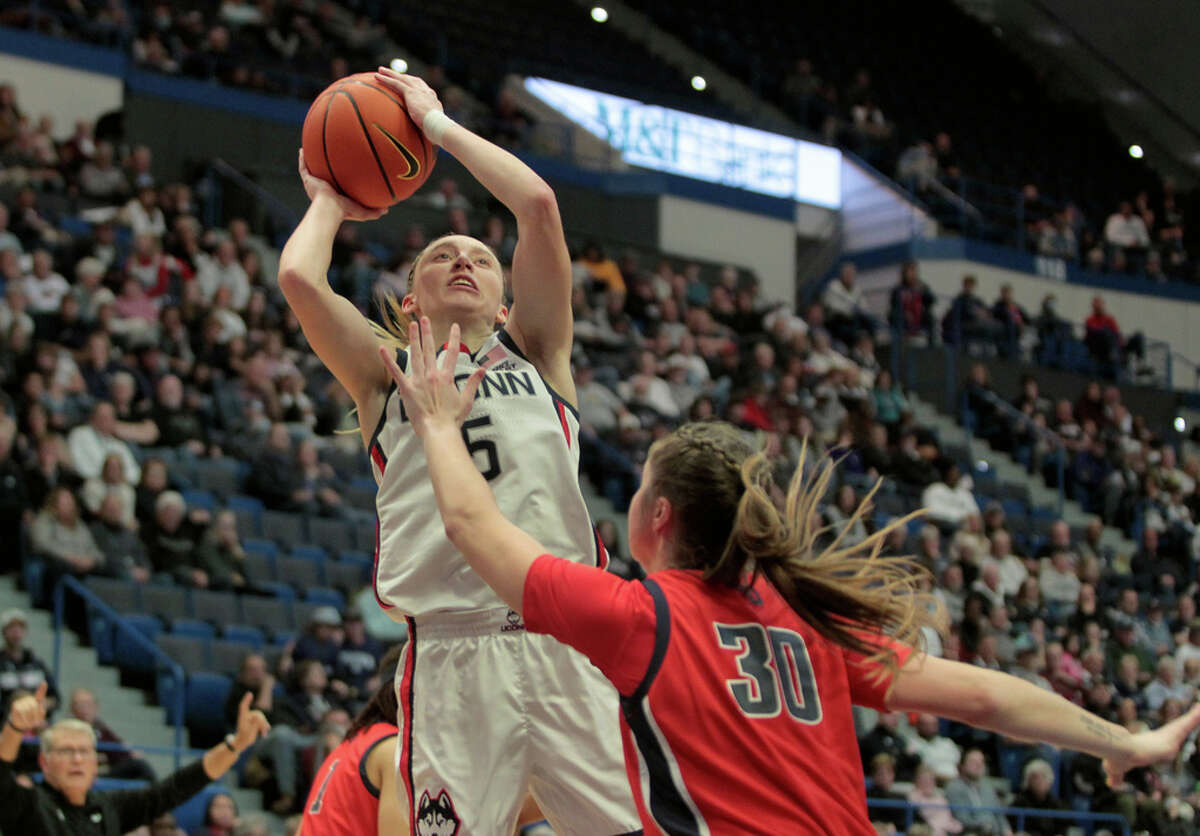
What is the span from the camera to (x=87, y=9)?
52.4ft

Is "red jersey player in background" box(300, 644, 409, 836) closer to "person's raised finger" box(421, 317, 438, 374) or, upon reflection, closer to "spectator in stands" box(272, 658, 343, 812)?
"person's raised finger" box(421, 317, 438, 374)

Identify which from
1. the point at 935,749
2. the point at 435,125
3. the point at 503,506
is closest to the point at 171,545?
the point at 935,749

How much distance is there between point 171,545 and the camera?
9.89 m

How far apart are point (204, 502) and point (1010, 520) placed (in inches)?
336

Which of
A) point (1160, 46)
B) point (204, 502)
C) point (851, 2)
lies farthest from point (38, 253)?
point (1160, 46)

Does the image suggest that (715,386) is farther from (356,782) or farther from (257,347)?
(356,782)

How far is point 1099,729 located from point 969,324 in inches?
678

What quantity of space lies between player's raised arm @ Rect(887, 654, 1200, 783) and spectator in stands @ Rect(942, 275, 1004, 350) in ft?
55.9

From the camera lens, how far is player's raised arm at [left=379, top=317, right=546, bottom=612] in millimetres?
2765

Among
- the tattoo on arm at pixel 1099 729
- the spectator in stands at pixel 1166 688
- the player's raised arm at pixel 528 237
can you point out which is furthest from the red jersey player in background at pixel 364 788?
the spectator in stands at pixel 1166 688

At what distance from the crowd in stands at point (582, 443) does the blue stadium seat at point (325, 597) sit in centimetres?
41

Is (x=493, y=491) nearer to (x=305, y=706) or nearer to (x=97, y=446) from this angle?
(x=305, y=706)

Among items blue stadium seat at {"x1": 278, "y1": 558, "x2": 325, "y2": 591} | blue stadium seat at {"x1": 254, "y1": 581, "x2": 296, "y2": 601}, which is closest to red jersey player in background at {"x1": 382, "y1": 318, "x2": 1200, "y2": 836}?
blue stadium seat at {"x1": 254, "y1": 581, "x2": 296, "y2": 601}

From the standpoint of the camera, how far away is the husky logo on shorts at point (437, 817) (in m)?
3.49
